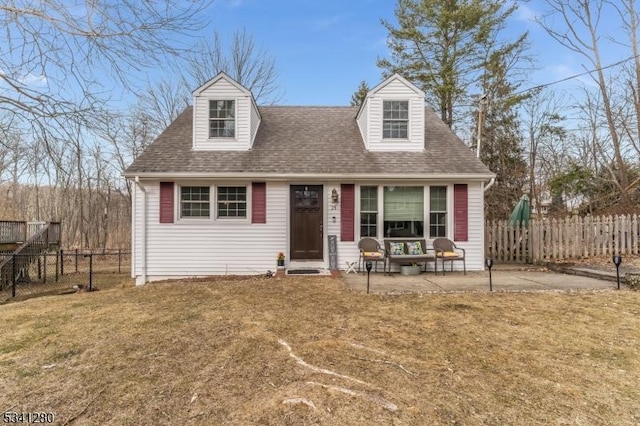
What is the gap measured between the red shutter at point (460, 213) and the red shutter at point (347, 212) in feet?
8.91

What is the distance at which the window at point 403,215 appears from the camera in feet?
29.5

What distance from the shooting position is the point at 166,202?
8.69m

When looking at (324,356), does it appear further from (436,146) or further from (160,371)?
(436,146)

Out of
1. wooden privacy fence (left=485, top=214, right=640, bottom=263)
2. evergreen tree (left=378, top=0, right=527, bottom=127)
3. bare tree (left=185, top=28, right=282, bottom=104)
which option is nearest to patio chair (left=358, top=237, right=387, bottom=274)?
wooden privacy fence (left=485, top=214, right=640, bottom=263)

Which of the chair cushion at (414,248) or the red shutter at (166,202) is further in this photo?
the red shutter at (166,202)

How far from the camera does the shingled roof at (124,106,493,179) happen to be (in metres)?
8.68

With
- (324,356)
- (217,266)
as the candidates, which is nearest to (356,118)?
(217,266)

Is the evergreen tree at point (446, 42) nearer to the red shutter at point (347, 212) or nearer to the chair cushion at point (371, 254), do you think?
the red shutter at point (347, 212)

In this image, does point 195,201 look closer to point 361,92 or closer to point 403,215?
point 403,215

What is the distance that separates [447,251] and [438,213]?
106cm

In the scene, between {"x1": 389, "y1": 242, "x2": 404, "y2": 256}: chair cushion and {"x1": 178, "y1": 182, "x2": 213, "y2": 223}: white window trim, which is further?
{"x1": 178, "y1": 182, "x2": 213, "y2": 223}: white window trim

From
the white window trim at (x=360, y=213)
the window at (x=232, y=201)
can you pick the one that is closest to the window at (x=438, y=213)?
the white window trim at (x=360, y=213)

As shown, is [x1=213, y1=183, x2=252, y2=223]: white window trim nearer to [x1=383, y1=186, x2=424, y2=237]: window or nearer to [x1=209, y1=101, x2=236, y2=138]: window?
[x1=209, y1=101, x2=236, y2=138]: window

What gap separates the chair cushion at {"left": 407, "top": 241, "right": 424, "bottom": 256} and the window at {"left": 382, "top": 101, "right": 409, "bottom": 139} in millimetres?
3229
